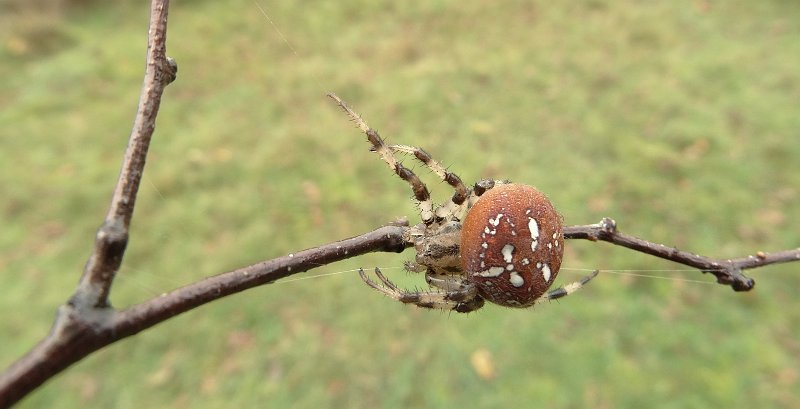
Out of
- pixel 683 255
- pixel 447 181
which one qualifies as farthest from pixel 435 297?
pixel 683 255

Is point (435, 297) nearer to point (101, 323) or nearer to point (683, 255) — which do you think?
point (683, 255)

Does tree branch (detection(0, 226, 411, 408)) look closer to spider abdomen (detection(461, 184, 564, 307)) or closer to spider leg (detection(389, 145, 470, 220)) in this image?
spider abdomen (detection(461, 184, 564, 307))

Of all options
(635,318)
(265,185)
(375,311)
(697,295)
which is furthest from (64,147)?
(697,295)

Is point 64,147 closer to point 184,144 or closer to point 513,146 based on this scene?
point 184,144

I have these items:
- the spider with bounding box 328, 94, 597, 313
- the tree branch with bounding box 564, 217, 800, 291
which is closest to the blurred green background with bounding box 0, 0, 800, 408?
the spider with bounding box 328, 94, 597, 313

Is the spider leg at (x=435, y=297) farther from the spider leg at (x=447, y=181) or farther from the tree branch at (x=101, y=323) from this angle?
the tree branch at (x=101, y=323)

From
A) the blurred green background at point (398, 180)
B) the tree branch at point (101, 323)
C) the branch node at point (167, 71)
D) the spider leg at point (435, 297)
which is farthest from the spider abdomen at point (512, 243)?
the blurred green background at point (398, 180)
